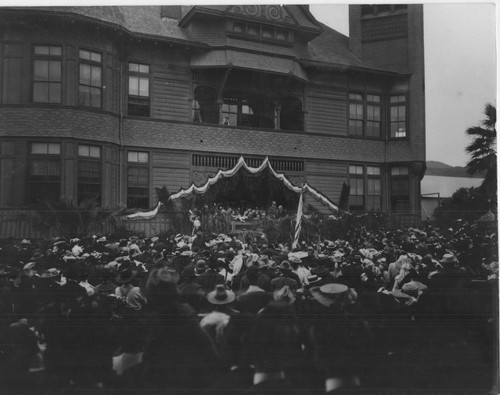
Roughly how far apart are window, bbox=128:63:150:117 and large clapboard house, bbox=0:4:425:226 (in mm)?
17

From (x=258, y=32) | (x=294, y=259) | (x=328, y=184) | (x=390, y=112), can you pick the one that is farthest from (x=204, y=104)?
(x=390, y=112)

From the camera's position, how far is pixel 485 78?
6324 mm

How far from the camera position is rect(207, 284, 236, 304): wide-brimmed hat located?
590 cm

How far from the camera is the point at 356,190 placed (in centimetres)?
657

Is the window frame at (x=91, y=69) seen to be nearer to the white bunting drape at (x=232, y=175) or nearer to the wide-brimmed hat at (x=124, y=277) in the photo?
the white bunting drape at (x=232, y=175)

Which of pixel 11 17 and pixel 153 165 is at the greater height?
pixel 11 17

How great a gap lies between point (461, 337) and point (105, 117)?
5.14 m

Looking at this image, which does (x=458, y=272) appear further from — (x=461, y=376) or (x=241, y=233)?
(x=241, y=233)

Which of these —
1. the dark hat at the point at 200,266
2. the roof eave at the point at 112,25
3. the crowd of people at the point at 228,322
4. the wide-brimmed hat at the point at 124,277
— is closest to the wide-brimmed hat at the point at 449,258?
the crowd of people at the point at 228,322

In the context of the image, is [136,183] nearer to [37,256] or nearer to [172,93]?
[172,93]

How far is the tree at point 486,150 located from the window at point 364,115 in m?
1.19

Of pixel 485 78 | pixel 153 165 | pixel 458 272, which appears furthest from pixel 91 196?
pixel 485 78

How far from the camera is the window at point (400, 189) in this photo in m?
6.61

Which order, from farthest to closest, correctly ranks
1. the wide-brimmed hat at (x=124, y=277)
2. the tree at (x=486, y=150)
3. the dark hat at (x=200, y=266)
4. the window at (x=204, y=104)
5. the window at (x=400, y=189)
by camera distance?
the window at (x=400, y=189), the window at (x=204, y=104), the tree at (x=486, y=150), the dark hat at (x=200, y=266), the wide-brimmed hat at (x=124, y=277)
